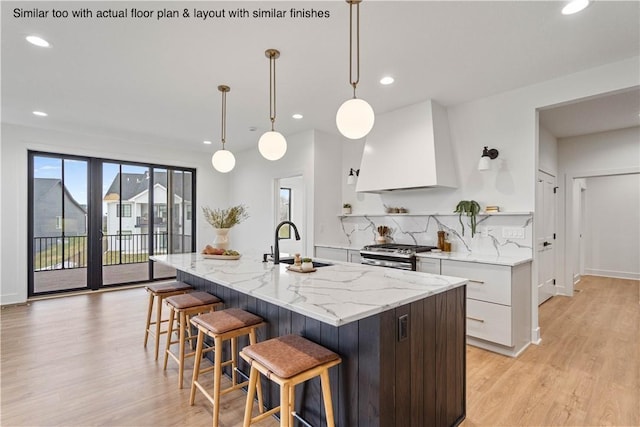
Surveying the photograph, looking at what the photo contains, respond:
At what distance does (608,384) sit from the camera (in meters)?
2.47

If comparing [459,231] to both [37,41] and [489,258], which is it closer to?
[489,258]

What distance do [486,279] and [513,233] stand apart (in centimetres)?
73

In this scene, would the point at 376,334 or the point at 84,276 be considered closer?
the point at 376,334

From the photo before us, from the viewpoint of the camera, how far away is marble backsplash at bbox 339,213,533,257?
337cm

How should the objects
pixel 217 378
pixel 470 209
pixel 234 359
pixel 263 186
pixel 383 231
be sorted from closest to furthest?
pixel 217 378 → pixel 234 359 → pixel 470 209 → pixel 383 231 → pixel 263 186

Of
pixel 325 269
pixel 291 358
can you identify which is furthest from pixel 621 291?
pixel 291 358

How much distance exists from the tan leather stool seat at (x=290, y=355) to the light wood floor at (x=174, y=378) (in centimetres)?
74

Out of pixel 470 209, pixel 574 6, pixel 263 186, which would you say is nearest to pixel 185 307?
pixel 470 209

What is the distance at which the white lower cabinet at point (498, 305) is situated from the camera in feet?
9.64

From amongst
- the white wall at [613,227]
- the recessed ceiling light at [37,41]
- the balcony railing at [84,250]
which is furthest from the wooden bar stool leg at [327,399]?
the white wall at [613,227]

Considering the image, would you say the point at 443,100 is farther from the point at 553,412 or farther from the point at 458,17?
the point at 553,412

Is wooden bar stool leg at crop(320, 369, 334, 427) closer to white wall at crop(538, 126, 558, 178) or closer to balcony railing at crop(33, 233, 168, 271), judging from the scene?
white wall at crop(538, 126, 558, 178)

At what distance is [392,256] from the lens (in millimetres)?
3715

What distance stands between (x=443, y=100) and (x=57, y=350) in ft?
15.7
